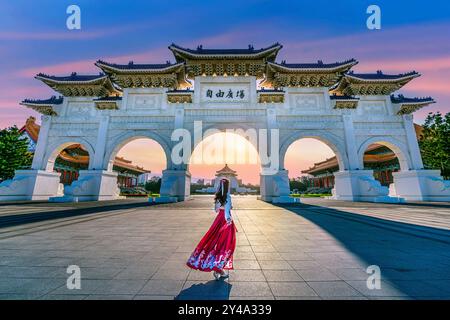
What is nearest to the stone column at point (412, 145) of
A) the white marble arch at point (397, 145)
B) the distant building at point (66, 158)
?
the white marble arch at point (397, 145)

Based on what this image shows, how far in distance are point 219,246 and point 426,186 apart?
61.8 feet

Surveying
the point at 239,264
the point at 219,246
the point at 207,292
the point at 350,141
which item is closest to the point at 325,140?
the point at 350,141

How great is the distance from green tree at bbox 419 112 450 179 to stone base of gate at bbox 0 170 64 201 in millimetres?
30723

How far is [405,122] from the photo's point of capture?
15.1 m

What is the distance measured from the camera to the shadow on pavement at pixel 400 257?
210cm

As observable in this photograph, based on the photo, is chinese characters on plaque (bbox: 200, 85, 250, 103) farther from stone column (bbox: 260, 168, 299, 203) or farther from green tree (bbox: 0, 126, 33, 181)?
green tree (bbox: 0, 126, 33, 181)

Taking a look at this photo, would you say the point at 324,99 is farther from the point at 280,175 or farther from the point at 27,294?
the point at 27,294

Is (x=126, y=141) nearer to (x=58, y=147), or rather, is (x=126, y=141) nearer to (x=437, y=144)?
(x=58, y=147)

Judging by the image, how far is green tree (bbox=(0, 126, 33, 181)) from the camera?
17433 mm

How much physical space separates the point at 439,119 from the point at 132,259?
2585 cm

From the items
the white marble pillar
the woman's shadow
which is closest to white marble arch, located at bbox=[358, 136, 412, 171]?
the woman's shadow

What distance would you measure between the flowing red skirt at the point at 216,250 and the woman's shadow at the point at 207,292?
0.59 ft
